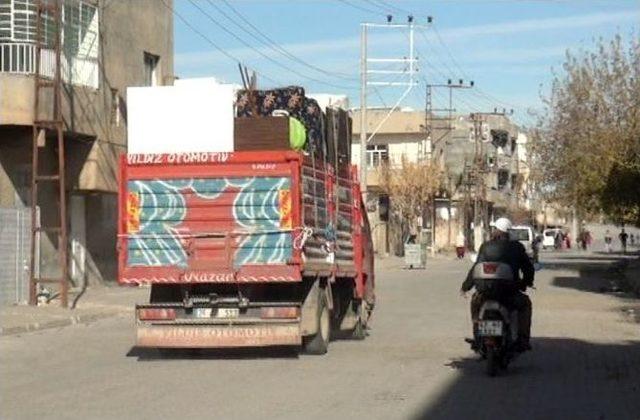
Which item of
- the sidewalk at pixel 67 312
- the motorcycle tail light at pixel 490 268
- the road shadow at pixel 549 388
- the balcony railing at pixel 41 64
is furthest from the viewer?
the balcony railing at pixel 41 64

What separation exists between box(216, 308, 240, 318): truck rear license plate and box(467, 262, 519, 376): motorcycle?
10.2ft

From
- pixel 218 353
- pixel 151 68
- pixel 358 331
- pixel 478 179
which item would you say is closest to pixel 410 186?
pixel 478 179

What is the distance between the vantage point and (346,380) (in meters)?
12.1

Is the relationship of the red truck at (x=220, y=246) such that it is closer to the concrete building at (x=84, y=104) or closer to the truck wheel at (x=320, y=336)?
the truck wheel at (x=320, y=336)

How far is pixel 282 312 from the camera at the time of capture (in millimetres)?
13922

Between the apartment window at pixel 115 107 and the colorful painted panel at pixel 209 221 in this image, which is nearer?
the colorful painted panel at pixel 209 221

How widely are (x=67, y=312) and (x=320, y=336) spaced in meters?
8.99

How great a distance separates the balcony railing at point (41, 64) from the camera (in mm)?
24875

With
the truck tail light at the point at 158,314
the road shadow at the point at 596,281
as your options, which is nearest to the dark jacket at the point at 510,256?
the truck tail light at the point at 158,314

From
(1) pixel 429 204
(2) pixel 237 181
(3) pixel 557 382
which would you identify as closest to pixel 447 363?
(3) pixel 557 382

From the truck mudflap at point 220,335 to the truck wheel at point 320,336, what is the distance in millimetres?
698

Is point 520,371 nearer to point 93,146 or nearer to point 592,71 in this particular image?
point 93,146

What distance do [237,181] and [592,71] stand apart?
27509 mm

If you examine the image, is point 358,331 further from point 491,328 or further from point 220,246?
point 491,328
